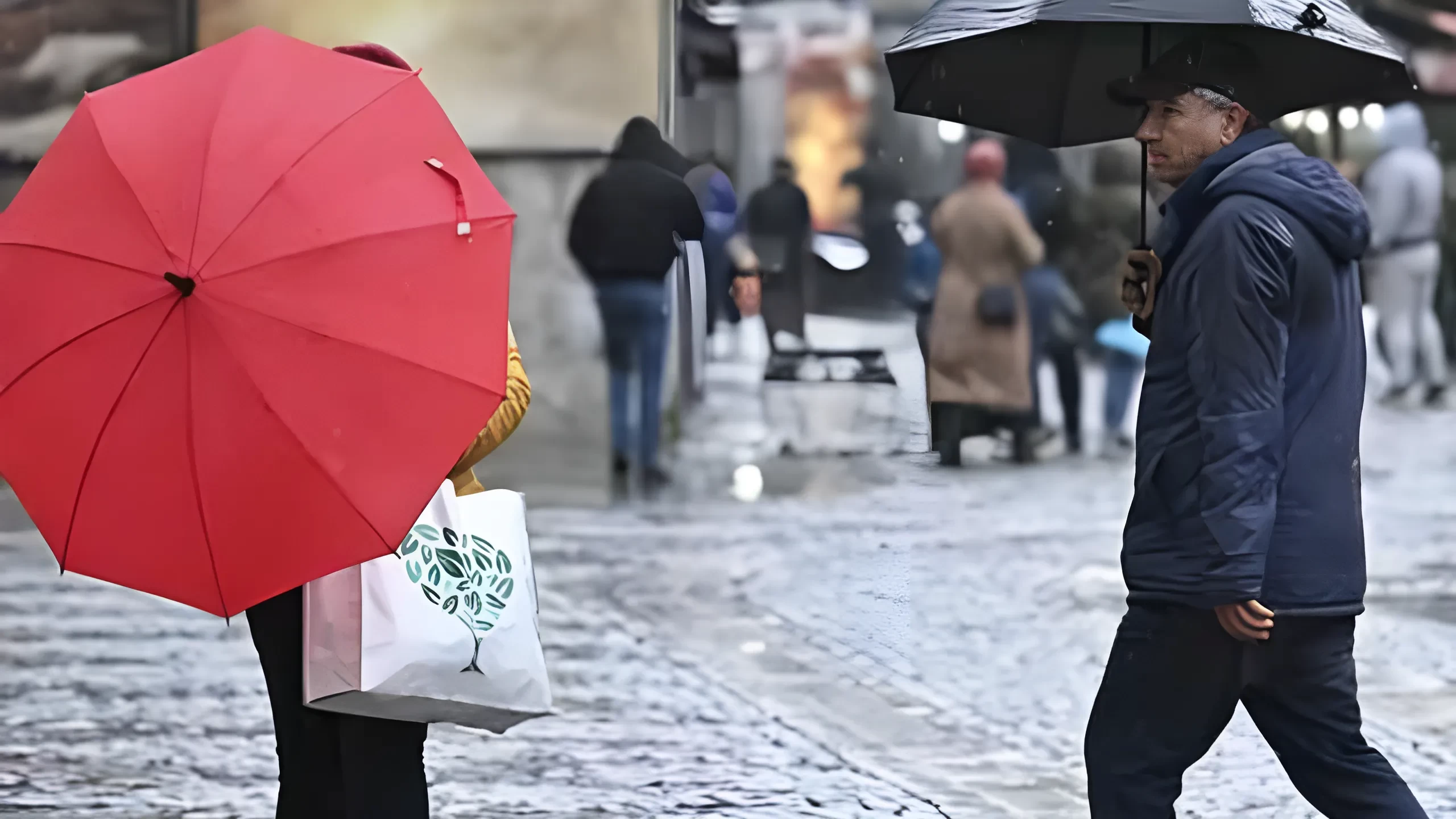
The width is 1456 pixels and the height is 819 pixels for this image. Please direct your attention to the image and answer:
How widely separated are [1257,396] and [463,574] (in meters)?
1.32

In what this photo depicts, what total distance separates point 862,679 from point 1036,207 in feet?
16.4

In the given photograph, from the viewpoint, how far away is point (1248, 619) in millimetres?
2971

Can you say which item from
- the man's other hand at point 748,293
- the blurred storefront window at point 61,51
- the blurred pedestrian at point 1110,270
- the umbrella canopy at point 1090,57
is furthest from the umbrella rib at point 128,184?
the blurred pedestrian at point 1110,270

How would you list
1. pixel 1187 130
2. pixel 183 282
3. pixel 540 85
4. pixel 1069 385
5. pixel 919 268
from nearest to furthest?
1. pixel 183 282
2. pixel 1187 130
3. pixel 540 85
4. pixel 919 268
5. pixel 1069 385

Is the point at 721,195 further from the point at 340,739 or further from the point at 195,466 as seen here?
the point at 195,466

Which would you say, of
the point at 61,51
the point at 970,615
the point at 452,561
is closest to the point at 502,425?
the point at 452,561

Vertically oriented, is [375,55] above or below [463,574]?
above

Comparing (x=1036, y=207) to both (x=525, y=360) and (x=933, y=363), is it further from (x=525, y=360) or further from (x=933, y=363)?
(x=525, y=360)

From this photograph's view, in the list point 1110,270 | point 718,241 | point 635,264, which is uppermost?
point 718,241

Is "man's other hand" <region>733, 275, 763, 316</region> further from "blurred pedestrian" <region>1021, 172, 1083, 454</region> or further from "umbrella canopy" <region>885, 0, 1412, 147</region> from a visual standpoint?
"umbrella canopy" <region>885, 0, 1412, 147</region>

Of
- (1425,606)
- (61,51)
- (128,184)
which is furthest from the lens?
(61,51)

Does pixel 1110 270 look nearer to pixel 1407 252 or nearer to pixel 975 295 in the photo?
pixel 975 295

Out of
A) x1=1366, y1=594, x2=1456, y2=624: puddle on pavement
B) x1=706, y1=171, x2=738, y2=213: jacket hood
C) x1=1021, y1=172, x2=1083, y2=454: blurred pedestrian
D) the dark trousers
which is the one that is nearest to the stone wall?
x1=706, y1=171, x2=738, y2=213: jacket hood

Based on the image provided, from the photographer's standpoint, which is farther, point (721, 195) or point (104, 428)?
point (721, 195)
